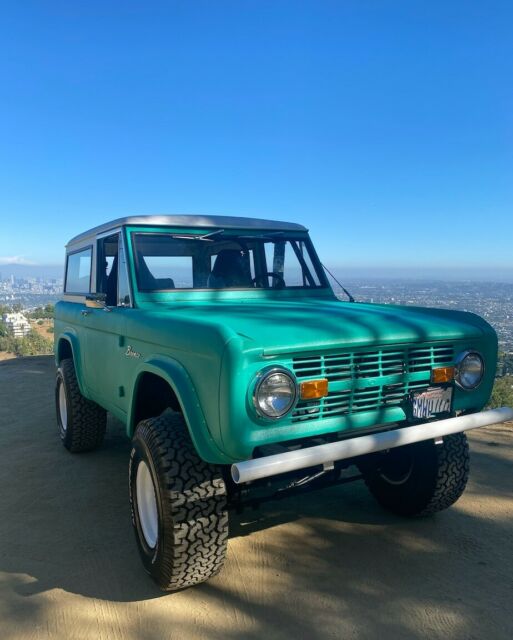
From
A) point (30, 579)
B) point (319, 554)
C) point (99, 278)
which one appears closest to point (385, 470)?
point (319, 554)

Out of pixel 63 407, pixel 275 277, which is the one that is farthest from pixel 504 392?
pixel 63 407

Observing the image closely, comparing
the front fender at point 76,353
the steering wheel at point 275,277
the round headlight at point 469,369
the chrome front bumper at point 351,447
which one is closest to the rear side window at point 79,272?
the front fender at point 76,353

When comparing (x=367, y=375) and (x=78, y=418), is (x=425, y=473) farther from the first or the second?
(x=78, y=418)

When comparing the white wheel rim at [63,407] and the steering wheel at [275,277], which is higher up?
the steering wheel at [275,277]

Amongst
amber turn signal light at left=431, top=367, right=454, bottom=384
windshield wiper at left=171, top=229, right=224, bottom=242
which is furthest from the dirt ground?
windshield wiper at left=171, top=229, right=224, bottom=242

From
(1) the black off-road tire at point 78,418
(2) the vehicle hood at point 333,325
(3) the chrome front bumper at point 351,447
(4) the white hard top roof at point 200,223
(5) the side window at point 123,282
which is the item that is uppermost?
(4) the white hard top roof at point 200,223

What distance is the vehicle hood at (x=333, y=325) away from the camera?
246 cm

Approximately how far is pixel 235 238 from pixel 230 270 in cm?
27

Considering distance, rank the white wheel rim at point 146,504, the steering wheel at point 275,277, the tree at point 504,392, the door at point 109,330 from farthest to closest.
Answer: the tree at point 504,392
the steering wheel at point 275,277
the door at point 109,330
the white wheel rim at point 146,504

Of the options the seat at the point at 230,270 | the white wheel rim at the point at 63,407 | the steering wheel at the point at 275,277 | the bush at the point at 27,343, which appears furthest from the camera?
the bush at the point at 27,343

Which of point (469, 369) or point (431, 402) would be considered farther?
point (469, 369)

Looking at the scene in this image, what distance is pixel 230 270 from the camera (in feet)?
13.8

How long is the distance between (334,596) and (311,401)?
1.12 meters

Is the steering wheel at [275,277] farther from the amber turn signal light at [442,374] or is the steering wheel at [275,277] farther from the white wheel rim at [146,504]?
the white wheel rim at [146,504]
